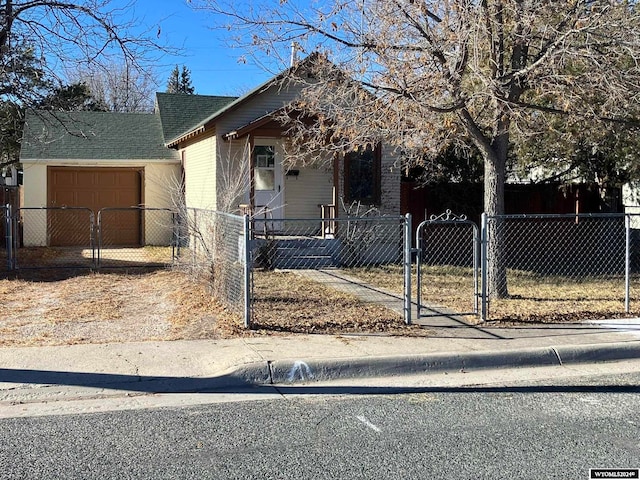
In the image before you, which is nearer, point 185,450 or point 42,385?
point 185,450

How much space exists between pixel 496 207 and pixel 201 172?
30.7 feet

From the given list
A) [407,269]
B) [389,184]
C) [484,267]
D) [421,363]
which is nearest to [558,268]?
[389,184]

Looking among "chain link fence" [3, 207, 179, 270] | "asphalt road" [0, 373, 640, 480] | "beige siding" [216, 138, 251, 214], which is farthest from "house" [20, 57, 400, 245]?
"asphalt road" [0, 373, 640, 480]

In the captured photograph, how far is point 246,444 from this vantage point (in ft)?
15.9

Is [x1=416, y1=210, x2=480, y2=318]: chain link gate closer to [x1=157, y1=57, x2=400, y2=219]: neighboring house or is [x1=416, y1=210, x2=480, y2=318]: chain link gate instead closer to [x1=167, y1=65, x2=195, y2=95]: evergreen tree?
[x1=157, y1=57, x2=400, y2=219]: neighboring house

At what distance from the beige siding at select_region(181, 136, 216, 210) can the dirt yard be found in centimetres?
476

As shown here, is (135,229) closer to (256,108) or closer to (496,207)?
(256,108)

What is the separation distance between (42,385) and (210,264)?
4713 millimetres

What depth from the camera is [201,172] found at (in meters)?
17.9

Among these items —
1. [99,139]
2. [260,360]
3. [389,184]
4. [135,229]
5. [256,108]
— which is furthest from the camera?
[99,139]

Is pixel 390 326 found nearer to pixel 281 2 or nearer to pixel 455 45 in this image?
pixel 455 45

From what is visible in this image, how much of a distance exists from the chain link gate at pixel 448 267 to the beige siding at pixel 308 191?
9.40 feet

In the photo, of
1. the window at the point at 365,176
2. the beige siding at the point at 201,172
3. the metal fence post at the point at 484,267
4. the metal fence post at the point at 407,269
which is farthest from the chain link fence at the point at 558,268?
the beige siding at the point at 201,172

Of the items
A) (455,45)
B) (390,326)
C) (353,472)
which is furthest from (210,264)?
(353,472)
